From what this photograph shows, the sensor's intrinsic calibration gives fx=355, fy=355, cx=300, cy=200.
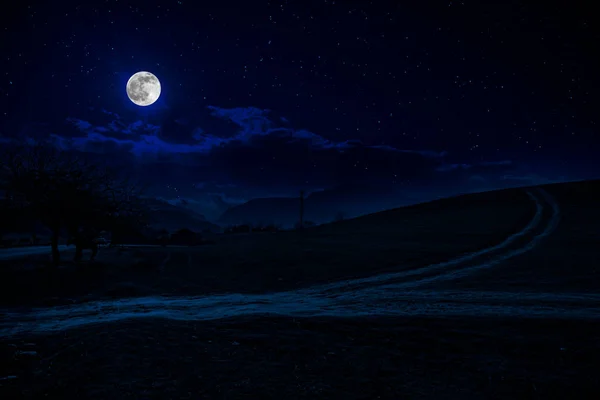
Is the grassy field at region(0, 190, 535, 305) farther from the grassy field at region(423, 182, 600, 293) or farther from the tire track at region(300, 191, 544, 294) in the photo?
the grassy field at region(423, 182, 600, 293)

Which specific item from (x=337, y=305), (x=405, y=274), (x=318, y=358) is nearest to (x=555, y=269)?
(x=405, y=274)

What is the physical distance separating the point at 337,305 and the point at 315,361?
539 centimetres

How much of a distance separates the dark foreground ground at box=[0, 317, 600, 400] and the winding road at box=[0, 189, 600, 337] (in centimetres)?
126

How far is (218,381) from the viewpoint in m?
5.98

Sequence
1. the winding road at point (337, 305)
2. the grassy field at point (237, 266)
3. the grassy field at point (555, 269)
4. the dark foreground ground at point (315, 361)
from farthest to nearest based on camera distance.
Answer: the grassy field at point (237, 266), the grassy field at point (555, 269), the winding road at point (337, 305), the dark foreground ground at point (315, 361)

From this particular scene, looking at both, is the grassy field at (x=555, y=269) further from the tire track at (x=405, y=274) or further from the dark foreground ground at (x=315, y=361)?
the dark foreground ground at (x=315, y=361)

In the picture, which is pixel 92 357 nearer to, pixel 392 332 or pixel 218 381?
pixel 218 381

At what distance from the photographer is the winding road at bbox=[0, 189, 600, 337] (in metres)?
10.1

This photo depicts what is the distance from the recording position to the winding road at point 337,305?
10.1 meters

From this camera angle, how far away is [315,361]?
22.2 ft

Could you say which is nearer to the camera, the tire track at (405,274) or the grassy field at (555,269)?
the grassy field at (555,269)

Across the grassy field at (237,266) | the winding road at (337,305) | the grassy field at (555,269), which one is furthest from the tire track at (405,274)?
the grassy field at (555,269)

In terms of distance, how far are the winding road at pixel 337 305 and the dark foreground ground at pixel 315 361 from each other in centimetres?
126

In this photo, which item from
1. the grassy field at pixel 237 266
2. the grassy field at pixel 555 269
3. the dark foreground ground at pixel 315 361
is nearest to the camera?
the dark foreground ground at pixel 315 361
